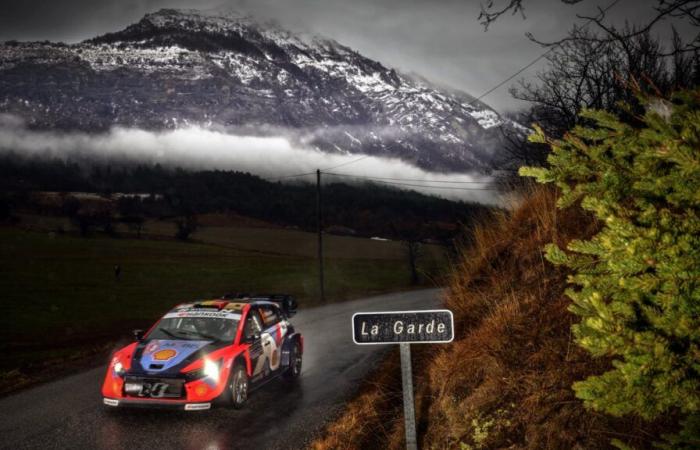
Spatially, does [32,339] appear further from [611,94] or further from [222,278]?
[222,278]

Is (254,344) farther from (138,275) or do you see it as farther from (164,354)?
(138,275)

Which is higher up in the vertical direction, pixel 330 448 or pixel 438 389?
pixel 438 389

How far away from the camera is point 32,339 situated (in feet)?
76.4

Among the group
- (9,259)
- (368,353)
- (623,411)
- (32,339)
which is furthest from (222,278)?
(623,411)


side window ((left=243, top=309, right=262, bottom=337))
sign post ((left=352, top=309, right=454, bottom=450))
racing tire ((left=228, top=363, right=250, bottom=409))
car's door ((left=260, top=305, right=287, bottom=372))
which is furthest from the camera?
car's door ((left=260, top=305, right=287, bottom=372))

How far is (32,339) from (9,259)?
42908 mm

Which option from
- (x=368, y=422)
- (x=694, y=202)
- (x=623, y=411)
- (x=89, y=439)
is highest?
(x=694, y=202)

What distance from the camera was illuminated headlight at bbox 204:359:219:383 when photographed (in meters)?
7.61

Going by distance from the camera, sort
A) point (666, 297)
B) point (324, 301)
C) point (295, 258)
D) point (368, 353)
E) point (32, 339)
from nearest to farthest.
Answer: point (666, 297) → point (368, 353) → point (32, 339) → point (324, 301) → point (295, 258)

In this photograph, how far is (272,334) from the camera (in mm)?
9828

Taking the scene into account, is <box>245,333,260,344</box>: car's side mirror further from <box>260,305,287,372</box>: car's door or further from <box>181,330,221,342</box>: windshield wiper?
<box>181,330,221,342</box>: windshield wiper

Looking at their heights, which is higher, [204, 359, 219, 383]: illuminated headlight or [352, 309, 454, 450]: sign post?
[352, 309, 454, 450]: sign post

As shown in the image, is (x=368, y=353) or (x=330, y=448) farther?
(x=368, y=353)

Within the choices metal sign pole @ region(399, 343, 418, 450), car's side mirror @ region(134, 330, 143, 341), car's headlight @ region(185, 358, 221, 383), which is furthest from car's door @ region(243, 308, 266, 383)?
metal sign pole @ region(399, 343, 418, 450)
